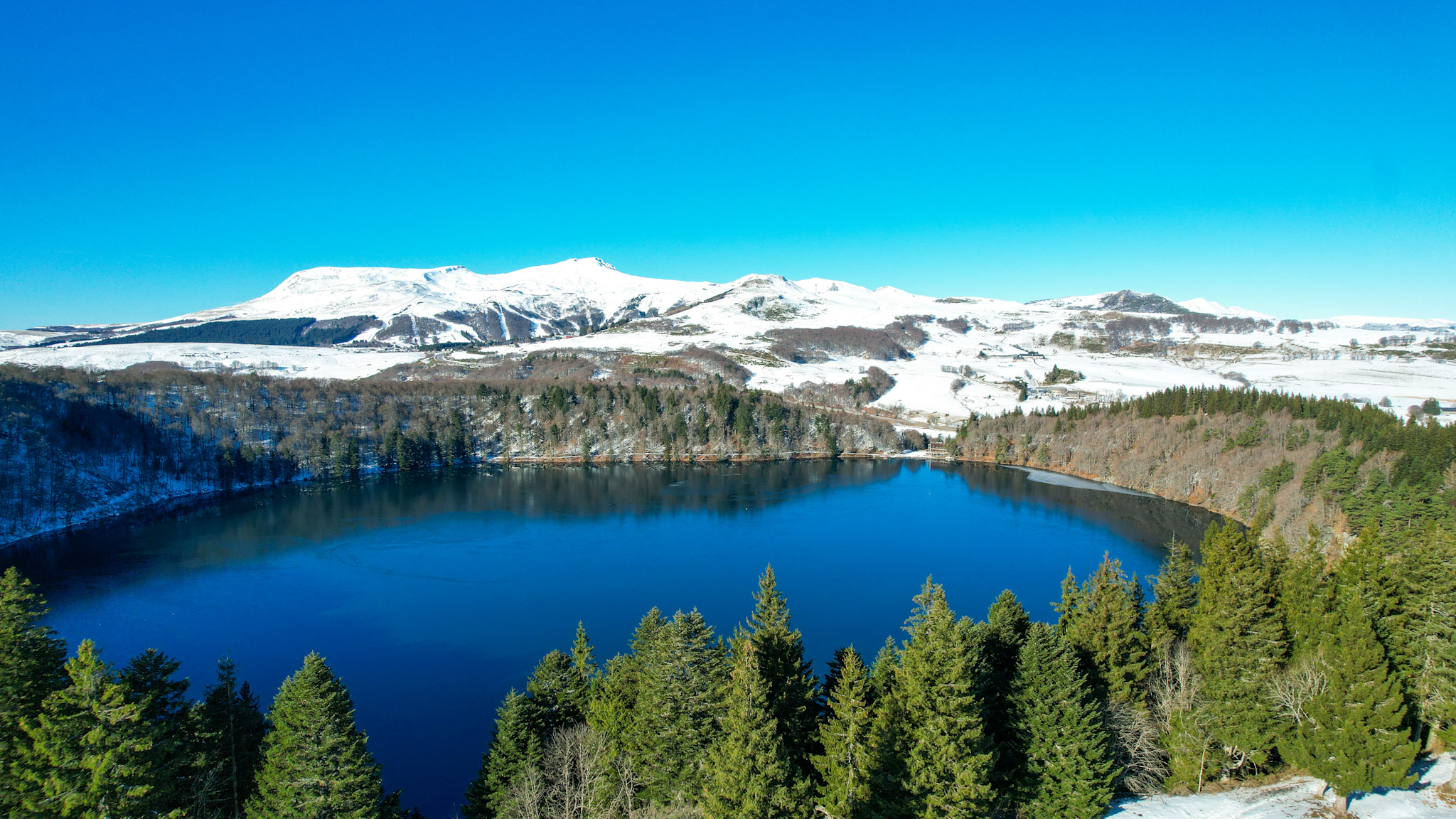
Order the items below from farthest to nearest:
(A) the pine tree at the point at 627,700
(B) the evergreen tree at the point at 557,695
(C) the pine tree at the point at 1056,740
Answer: (B) the evergreen tree at the point at 557,695, (A) the pine tree at the point at 627,700, (C) the pine tree at the point at 1056,740

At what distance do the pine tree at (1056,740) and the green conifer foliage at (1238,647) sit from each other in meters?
4.59

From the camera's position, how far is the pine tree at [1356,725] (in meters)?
17.9

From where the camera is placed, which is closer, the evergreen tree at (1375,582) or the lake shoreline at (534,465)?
the evergreen tree at (1375,582)

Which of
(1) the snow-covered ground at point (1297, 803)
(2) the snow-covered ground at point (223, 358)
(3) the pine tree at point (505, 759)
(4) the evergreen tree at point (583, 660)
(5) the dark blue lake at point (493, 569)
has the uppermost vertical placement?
(2) the snow-covered ground at point (223, 358)

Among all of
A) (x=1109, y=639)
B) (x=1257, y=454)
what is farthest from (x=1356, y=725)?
(x=1257, y=454)

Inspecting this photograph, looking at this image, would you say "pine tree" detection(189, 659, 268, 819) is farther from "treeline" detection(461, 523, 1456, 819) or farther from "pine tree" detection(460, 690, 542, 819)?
"treeline" detection(461, 523, 1456, 819)

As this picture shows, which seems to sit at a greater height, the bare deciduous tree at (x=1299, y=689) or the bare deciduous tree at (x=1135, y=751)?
the bare deciduous tree at (x=1299, y=689)

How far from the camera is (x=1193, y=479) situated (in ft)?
238

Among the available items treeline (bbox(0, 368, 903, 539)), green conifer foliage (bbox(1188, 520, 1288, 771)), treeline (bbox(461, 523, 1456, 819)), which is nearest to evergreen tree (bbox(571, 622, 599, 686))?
treeline (bbox(461, 523, 1456, 819))

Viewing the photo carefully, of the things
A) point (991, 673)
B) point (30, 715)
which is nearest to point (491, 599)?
point (30, 715)

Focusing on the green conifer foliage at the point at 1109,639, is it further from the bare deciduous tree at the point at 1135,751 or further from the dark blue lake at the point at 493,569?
the dark blue lake at the point at 493,569

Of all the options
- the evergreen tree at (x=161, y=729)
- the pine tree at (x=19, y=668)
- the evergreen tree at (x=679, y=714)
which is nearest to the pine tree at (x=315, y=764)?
Result: the evergreen tree at (x=161, y=729)

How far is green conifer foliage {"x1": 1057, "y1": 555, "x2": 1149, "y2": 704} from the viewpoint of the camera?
891 inches

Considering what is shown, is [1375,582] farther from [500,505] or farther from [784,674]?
[500,505]
